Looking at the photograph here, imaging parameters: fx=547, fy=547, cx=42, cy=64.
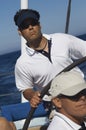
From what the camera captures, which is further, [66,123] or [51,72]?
[51,72]

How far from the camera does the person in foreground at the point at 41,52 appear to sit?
4035 millimetres

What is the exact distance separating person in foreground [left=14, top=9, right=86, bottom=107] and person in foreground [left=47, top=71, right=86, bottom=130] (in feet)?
2.92

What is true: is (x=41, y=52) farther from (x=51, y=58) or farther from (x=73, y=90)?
(x=73, y=90)

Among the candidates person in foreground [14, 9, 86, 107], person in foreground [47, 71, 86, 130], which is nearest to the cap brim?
person in foreground [47, 71, 86, 130]

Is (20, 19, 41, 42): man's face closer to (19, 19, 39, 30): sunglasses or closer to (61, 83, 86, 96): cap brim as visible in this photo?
(19, 19, 39, 30): sunglasses

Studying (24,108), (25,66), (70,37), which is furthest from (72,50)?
(24,108)

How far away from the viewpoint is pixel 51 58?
4121mm

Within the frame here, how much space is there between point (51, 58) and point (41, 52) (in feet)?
0.31

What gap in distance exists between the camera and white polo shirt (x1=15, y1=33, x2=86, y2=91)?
13.5 feet

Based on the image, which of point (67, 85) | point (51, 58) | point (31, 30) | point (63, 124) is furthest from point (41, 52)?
point (63, 124)

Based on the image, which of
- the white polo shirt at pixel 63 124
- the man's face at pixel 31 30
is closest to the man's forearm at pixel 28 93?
the man's face at pixel 31 30

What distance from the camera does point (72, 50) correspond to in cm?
418

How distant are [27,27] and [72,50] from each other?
0.42 metres

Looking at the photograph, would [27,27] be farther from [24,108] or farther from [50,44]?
[24,108]
